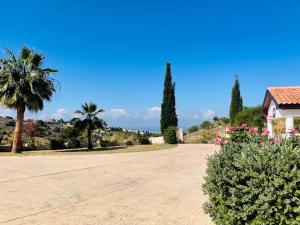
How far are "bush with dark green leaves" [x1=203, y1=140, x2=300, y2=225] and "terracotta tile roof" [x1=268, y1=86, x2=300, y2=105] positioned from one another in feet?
29.4

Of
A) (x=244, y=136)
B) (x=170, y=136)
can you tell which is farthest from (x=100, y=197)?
(x=170, y=136)

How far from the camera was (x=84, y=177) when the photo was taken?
1024 cm

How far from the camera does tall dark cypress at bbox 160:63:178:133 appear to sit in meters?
33.1

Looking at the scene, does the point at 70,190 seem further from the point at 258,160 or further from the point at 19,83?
the point at 19,83

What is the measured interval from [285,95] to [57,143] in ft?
61.4

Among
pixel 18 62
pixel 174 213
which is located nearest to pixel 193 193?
pixel 174 213

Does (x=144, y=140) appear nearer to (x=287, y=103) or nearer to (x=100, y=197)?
(x=287, y=103)

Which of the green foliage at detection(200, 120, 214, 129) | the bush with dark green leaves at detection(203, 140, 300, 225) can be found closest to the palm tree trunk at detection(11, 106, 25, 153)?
the bush with dark green leaves at detection(203, 140, 300, 225)

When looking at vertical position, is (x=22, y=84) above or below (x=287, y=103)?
above

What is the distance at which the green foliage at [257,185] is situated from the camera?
3574 millimetres

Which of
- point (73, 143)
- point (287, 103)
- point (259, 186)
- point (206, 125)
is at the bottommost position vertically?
point (259, 186)

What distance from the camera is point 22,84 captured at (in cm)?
1959

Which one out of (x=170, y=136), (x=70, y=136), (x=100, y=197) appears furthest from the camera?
(x=170, y=136)

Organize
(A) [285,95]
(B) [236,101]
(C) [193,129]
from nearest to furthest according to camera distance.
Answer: (A) [285,95]
(C) [193,129]
(B) [236,101]
